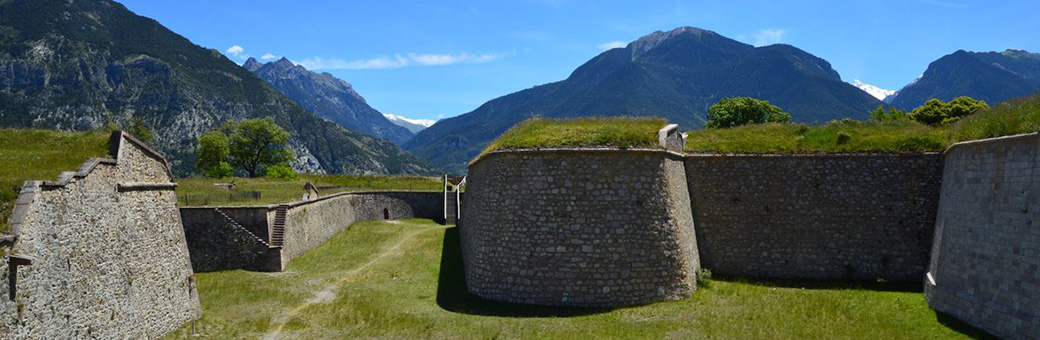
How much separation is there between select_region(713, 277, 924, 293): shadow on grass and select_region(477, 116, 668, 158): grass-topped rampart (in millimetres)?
6841

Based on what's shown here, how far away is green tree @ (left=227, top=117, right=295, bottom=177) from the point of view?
72250 mm

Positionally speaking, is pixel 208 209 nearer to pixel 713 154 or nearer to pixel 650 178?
pixel 650 178

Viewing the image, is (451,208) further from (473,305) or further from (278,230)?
(473,305)

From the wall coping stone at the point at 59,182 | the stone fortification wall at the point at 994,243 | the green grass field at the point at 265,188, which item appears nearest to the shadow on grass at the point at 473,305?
the stone fortification wall at the point at 994,243

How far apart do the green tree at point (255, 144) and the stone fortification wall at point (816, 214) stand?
6622cm

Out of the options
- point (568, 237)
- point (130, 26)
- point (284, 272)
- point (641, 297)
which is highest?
point (130, 26)

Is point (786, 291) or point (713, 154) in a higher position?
point (713, 154)

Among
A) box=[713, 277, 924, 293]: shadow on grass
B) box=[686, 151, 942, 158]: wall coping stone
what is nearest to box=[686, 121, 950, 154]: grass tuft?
box=[686, 151, 942, 158]: wall coping stone

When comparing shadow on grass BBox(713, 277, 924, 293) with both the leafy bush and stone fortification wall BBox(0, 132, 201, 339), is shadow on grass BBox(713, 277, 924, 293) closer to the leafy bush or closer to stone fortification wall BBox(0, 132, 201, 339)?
stone fortification wall BBox(0, 132, 201, 339)

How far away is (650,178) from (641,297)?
4.01 m

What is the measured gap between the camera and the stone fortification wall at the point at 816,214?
66.9 ft

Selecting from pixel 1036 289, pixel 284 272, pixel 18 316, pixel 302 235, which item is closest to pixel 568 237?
pixel 1036 289

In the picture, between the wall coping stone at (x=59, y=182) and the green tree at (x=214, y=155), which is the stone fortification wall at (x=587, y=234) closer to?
the wall coping stone at (x=59, y=182)

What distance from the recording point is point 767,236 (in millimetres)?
21375
